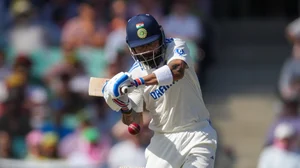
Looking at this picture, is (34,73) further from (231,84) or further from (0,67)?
(231,84)

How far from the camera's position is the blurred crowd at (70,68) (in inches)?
439

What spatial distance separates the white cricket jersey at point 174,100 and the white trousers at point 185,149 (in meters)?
0.07

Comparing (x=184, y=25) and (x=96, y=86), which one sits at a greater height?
(x=96, y=86)

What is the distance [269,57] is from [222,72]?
1084 mm

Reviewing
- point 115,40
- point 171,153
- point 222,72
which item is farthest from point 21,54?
point 171,153

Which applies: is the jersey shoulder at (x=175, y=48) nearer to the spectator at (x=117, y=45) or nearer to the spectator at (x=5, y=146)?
the spectator at (x=117, y=45)

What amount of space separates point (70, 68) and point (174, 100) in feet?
16.8

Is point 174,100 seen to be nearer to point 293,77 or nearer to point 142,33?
point 142,33

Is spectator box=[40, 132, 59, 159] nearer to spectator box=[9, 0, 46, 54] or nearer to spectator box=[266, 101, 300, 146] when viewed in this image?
spectator box=[9, 0, 46, 54]

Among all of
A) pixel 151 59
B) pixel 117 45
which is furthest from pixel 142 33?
pixel 117 45

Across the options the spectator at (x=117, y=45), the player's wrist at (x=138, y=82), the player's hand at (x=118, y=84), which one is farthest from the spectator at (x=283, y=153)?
the player's hand at (x=118, y=84)

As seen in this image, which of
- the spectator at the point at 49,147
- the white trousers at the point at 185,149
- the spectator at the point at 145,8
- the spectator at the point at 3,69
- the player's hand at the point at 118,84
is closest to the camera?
the player's hand at the point at 118,84

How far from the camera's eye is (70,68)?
12328 millimetres

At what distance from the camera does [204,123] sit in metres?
7.44
